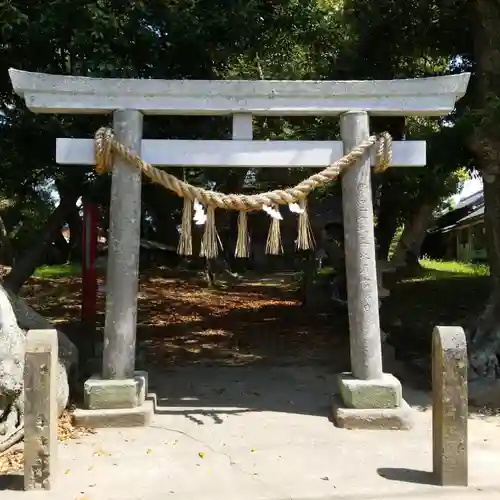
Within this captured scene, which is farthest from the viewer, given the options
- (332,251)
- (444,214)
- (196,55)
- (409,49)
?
(444,214)

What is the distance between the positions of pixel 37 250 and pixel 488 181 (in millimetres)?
6382

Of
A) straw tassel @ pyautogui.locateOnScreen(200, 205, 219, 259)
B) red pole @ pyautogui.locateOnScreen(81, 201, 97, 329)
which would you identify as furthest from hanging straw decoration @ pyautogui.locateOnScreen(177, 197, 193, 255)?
red pole @ pyautogui.locateOnScreen(81, 201, 97, 329)

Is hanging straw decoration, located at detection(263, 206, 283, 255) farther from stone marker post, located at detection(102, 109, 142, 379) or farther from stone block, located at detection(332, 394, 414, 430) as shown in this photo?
stone block, located at detection(332, 394, 414, 430)

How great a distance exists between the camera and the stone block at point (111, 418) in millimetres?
5512

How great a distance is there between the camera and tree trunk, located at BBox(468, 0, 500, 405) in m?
6.71

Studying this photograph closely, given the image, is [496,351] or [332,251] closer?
[496,351]

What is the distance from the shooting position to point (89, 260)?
8367 mm

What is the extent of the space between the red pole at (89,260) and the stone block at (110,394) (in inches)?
118

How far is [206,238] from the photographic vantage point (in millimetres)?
5738

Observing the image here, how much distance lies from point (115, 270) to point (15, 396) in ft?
4.76

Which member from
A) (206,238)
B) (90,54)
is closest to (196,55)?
(90,54)

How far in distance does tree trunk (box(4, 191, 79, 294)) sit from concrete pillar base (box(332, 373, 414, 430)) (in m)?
5.15

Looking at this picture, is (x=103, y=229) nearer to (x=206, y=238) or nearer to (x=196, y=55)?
(x=196, y=55)

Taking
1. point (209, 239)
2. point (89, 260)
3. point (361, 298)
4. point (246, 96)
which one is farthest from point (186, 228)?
point (89, 260)
